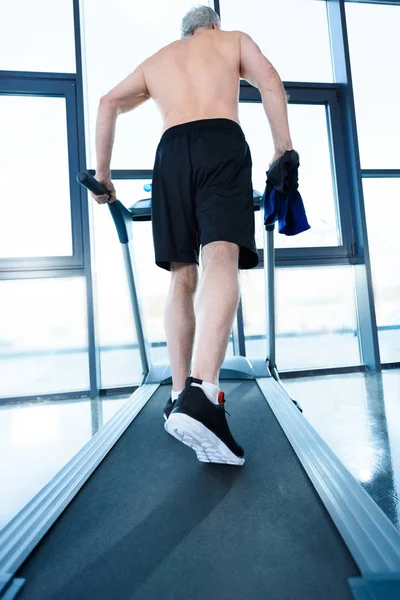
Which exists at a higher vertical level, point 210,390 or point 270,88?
point 270,88

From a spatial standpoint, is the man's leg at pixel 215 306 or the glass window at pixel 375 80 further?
the glass window at pixel 375 80

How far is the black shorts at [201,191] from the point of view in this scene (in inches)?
46.1

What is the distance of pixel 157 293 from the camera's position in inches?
124

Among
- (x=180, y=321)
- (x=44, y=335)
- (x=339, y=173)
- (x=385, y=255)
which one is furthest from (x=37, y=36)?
(x=385, y=255)

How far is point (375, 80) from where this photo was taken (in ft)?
11.8

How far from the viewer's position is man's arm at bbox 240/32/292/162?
4.12 ft

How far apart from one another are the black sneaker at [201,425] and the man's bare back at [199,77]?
0.83m

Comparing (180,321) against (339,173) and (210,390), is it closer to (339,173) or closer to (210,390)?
(210,390)

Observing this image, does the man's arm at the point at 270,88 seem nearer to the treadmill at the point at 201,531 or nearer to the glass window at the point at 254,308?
the treadmill at the point at 201,531

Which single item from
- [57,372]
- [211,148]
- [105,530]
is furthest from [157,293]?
[105,530]

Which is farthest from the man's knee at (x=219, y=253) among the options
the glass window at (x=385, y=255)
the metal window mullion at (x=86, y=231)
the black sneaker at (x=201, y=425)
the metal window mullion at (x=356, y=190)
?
the glass window at (x=385, y=255)

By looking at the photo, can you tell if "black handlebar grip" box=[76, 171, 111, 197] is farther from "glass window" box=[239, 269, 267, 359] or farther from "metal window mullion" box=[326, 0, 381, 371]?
"metal window mullion" box=[326, 0, 381, 371]

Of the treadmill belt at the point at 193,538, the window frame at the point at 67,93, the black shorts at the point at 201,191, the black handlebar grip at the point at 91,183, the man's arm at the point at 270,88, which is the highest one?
the window frame at the point at 67,93

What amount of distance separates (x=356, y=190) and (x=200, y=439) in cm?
294
